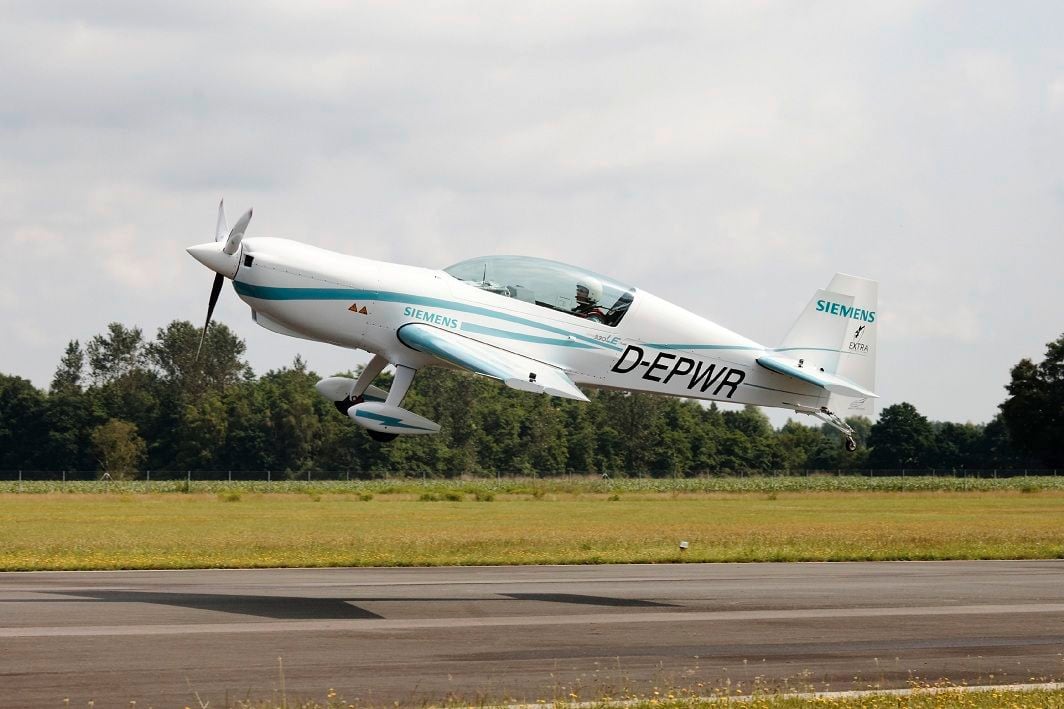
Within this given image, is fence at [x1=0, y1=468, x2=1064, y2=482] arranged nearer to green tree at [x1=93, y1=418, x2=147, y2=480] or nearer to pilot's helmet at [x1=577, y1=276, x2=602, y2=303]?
green tree at [x1=93, y1=418, x2=147, y2=480]

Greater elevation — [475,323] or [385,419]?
[475,323]

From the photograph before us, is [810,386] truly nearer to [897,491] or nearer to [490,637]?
[490,637]

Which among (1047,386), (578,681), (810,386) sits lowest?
(578,681)

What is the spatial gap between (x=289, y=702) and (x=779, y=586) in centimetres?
1570

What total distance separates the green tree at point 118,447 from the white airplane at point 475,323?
9440cm

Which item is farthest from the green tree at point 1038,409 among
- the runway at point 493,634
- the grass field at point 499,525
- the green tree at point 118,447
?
the runway at point 493,634

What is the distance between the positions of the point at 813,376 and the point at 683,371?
8.13 ft

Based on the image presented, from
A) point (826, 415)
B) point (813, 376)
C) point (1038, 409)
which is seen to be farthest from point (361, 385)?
point (1038, 409)

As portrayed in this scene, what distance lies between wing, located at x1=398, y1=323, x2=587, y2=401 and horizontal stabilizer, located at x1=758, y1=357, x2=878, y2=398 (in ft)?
12.7

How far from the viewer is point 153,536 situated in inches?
1640

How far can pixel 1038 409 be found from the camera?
120 meters

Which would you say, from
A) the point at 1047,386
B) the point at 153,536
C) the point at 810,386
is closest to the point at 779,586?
the point at 810,386

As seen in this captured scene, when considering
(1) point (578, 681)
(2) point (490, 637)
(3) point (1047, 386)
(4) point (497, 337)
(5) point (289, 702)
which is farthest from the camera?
(3) point (1047, 386)

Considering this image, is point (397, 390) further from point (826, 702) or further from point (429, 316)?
point (826, 702)
